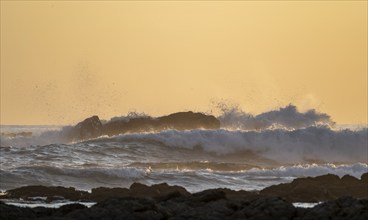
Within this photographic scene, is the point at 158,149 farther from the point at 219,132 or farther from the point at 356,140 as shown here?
the point at 356,140

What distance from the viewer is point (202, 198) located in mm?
20672

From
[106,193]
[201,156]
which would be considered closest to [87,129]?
[201,156]

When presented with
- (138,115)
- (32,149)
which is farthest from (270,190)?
(138,115)

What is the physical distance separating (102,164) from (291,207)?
22173 mm

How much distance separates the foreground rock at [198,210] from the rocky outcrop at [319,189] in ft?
18.9

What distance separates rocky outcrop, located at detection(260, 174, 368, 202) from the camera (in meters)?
25.6

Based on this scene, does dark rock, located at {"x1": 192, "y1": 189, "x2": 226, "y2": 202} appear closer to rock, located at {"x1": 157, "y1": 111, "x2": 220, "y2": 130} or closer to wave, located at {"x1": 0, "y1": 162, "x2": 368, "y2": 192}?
wave, located at {"x1": 0, "y1": 162, "x2": 368, "y2": 192}

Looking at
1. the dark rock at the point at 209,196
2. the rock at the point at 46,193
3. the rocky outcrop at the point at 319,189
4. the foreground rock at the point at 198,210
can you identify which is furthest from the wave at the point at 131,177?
the foreground rock at the point at 198,210

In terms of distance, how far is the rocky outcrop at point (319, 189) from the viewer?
25562mm

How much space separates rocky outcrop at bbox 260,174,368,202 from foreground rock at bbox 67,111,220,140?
30.1 meters

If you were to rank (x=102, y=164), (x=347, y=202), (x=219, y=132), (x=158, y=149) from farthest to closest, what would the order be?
(x=219, y=132), (x=158, y=149), (x=102, y=164), (x=347, y=202)

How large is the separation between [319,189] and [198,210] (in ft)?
25.1

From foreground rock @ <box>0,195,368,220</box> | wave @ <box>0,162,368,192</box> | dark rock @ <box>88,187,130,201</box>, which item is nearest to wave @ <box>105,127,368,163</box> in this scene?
wave @ <box>0,162,368,192</box>

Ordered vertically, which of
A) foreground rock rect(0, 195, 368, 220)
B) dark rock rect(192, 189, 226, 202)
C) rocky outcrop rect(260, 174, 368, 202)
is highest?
rocky outcrop rect(260, 174, 368, 202)
